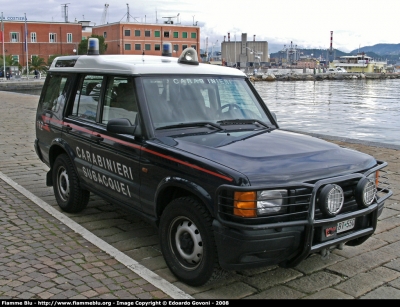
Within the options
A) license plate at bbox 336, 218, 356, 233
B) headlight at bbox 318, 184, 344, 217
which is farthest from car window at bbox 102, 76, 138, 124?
license plate at bbox 336, 218, 356, 233

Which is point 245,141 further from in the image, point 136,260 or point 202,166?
point 136,260

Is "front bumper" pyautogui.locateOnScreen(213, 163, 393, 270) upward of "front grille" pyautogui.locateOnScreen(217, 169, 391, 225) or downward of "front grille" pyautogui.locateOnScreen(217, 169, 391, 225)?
downward

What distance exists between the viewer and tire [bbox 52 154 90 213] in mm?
6363

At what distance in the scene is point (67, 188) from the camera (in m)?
6.55

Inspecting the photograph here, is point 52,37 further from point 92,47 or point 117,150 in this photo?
point 117,150

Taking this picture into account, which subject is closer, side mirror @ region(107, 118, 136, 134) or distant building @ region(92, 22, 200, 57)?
side mirror @ region(107, 118, 136, 134)

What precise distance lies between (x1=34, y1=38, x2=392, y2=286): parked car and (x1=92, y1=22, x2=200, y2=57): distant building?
98809 millimetres

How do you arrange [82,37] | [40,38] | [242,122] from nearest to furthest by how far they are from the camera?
[242,122] < [40,38] < [82,37]

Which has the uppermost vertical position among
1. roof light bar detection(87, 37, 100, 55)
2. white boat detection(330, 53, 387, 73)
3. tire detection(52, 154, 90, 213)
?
white boat detection(330, 53, 387, 73)

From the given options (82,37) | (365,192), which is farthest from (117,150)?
(82,37)

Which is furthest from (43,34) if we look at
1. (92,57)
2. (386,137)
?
(92,57)

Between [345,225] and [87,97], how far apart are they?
11.4ft

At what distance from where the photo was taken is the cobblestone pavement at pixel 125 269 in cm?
430

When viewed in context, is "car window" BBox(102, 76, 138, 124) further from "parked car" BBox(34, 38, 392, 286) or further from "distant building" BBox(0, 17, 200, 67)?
"distant building" BBox(0, 17, 200, 67)
